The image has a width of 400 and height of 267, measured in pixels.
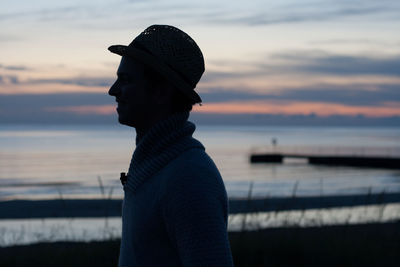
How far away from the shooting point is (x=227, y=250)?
1.70m

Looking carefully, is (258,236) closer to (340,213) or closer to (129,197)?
(129,197)

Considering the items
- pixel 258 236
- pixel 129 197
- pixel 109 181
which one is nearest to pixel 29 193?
pixel 109 181

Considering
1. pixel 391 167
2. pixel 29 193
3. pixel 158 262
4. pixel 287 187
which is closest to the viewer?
pixel 158 262

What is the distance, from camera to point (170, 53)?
1872mm

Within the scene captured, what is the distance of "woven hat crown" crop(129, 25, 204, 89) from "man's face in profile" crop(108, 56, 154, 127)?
7 centimetres

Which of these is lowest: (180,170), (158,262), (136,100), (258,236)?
(258,236)

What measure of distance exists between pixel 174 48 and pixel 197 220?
0.57m

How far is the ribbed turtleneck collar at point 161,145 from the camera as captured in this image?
6.13ft

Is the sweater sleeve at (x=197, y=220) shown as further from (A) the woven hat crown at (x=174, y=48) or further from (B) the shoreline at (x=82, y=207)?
(B) the shoreline at (x=82, y=207)

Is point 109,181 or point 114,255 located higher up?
point 114,255

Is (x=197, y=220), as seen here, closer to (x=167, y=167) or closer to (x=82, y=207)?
(x=167, y=167)

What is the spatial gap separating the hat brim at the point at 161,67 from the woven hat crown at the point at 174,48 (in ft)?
0.08

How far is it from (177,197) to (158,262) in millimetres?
247

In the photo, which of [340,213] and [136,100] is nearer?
[136,100]
